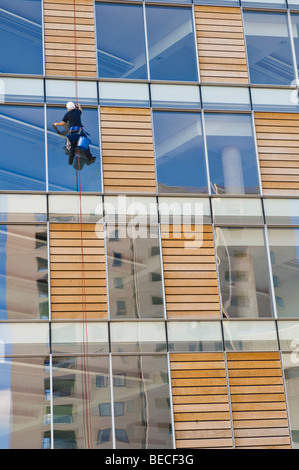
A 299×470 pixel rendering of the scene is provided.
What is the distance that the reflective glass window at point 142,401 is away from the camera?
1691 cm

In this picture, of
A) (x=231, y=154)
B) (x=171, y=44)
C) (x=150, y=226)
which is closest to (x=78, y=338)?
(x=150, y=226)

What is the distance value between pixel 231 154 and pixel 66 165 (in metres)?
4.03

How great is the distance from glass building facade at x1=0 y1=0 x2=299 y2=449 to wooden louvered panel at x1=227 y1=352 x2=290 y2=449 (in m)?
0.03

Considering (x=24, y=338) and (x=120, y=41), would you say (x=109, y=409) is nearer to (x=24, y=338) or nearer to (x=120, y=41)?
(x=24, y=338)

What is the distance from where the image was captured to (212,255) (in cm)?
1862

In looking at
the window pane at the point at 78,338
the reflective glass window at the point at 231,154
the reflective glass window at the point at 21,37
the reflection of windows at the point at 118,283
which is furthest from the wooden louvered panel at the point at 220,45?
the window pane at the point at 78,338

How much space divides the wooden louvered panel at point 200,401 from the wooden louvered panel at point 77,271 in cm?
218

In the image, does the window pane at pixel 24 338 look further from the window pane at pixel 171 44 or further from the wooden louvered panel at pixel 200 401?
the window pane at pixel 171 44

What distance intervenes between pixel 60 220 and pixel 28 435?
480 centimetres

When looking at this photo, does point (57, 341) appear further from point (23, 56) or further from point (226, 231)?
point (23, 56)

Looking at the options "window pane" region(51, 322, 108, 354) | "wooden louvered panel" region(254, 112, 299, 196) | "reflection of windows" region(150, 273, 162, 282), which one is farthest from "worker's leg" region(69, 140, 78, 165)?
"wooden louvered panel" region(254, 112, 299, 196)

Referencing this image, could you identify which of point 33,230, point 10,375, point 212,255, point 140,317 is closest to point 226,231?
point 212,255

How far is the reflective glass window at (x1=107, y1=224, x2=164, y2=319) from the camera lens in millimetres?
17922

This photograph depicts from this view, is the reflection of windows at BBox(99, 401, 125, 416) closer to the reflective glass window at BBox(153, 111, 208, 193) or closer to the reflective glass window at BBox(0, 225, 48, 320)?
the reflective glass window at BBox(0, 225, 48, 320)
